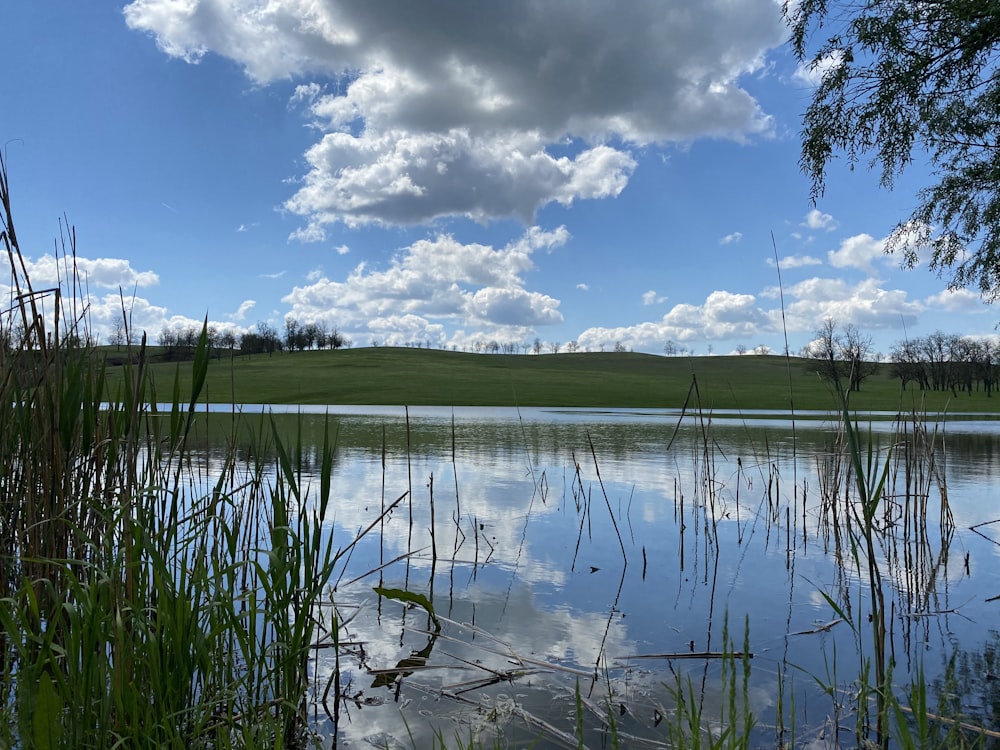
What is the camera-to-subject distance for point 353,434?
70.3 feet

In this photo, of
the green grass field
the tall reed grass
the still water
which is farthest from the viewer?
the green grass field

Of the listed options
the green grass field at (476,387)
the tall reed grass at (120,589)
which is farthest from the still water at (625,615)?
the green grass field at (476,387)

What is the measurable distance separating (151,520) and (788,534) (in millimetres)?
6561

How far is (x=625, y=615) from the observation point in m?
4.93

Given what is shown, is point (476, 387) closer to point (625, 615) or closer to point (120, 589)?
point (625, 615)

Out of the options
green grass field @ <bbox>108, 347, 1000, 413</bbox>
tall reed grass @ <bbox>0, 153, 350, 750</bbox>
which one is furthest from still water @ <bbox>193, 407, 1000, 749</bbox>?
green grass field @ <bbox>108, 347, 1000, 413</bbox>

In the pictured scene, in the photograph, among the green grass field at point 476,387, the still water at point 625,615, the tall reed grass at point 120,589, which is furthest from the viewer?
the green grass field at point 476,387

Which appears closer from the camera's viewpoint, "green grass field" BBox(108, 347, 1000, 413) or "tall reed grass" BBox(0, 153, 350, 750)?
"tall reed grass" BBox(0, 153, 350, 750)

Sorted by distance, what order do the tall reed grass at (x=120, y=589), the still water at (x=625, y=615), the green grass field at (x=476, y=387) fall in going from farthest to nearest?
the green grass field at (x=476, y=387) → the still water at (x=625, y=615) → the tall reed grass at (x=120, y=589)

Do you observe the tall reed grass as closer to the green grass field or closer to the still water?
the still water

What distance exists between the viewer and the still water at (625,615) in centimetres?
340

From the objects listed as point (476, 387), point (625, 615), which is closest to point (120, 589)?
point (625, 615)

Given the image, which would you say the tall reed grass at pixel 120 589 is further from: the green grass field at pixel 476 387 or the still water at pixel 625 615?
the green grass field at pixel 476 387

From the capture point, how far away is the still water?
11.1ft
